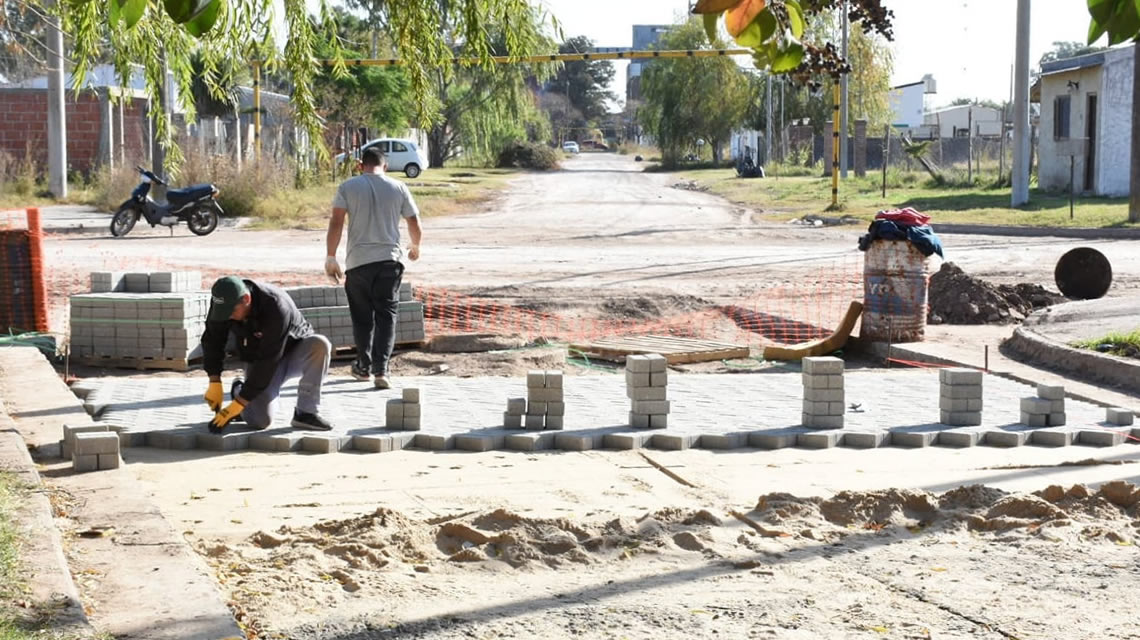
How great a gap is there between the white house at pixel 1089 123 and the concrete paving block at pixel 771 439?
26628 mm

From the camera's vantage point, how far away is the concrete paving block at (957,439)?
891 cm

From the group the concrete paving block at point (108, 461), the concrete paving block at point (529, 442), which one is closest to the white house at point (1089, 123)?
the concrete paving block at point (529, 442)

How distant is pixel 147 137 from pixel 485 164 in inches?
1611

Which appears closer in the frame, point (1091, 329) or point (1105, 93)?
point (1091, 329)

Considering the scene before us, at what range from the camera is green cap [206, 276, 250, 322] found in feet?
27.2

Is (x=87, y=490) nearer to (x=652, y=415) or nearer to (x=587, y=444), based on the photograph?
(x=587, y=444)

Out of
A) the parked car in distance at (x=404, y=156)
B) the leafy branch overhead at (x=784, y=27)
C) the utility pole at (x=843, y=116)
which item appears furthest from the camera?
the parked car in distance at (x=404, y=156)

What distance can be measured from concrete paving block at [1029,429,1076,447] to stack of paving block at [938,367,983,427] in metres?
0.41

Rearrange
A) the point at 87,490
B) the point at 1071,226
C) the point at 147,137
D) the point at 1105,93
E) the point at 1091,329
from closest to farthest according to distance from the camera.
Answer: the point at 87,490 → the point at 1091,329 → the point at 1071,226 → the point at 1105,93 → the point at 147,137

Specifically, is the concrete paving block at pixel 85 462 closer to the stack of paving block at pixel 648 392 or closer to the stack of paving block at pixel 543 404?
the stack of paving block at pixel 543 404

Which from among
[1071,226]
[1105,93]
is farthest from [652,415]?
[1105,93]

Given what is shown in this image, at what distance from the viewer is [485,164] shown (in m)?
81.1

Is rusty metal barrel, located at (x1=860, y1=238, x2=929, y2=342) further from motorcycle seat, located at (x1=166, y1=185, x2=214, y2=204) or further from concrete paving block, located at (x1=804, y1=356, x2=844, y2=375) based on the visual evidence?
motorcycle seat, located at (x1=166, y1=185, x2=214, y2=204)

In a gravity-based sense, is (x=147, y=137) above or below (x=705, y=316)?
above
